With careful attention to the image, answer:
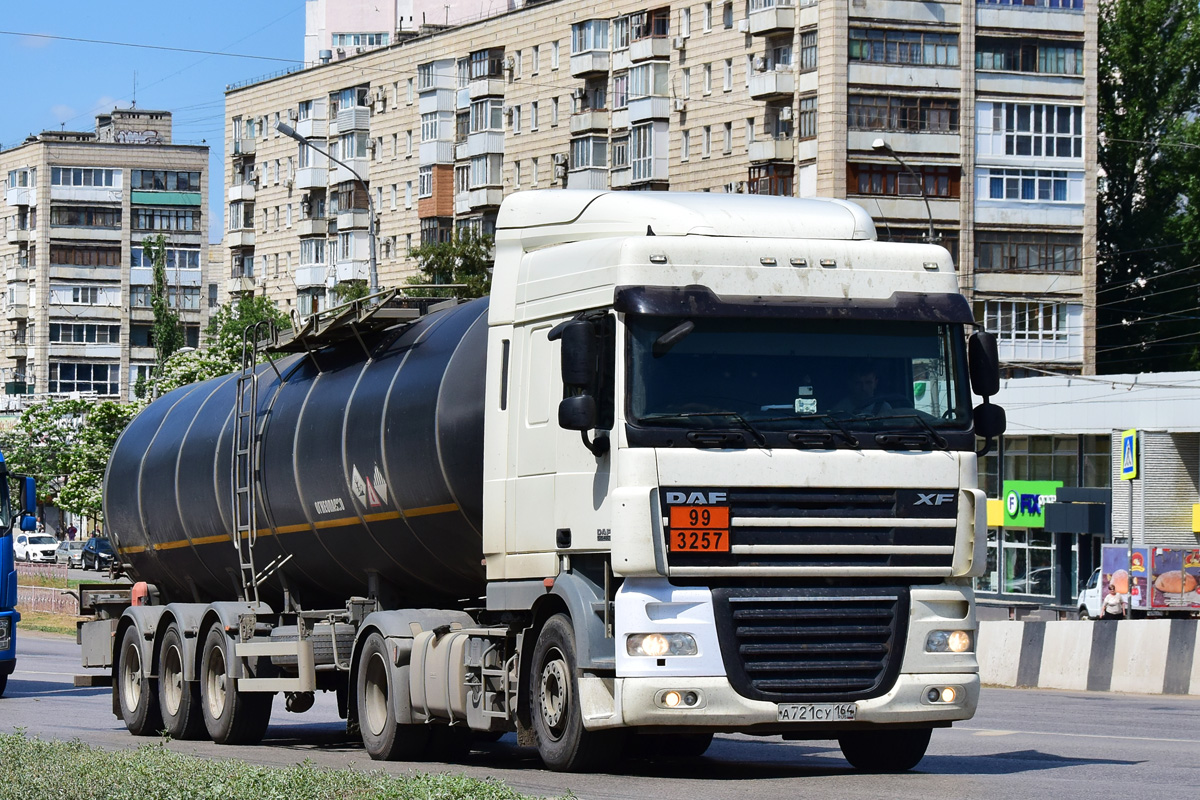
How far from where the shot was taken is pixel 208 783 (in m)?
9.98

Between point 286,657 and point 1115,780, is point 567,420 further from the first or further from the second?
point 286,657

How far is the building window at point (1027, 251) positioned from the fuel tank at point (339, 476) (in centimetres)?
5306

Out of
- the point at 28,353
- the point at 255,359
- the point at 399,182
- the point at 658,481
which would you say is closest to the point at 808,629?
the point at 658,481

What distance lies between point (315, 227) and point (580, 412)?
284 ft

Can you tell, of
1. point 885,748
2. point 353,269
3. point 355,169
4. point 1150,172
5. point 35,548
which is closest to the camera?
point 885,748

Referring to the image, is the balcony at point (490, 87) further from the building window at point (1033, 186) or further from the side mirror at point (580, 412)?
the side mirror at point (580, 412)

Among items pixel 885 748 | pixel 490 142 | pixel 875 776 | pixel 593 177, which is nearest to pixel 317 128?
pixel 490 142

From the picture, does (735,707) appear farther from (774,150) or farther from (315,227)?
(315,227)

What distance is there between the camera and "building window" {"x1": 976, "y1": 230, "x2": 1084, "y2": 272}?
7019cm

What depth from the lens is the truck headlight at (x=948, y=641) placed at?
1213cm

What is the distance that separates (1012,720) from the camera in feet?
65.2

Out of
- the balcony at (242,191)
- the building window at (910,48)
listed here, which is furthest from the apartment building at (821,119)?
the balcony at (242,191)

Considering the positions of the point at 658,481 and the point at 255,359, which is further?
the point at 255,359

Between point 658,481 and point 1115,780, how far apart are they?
11.3 feet
